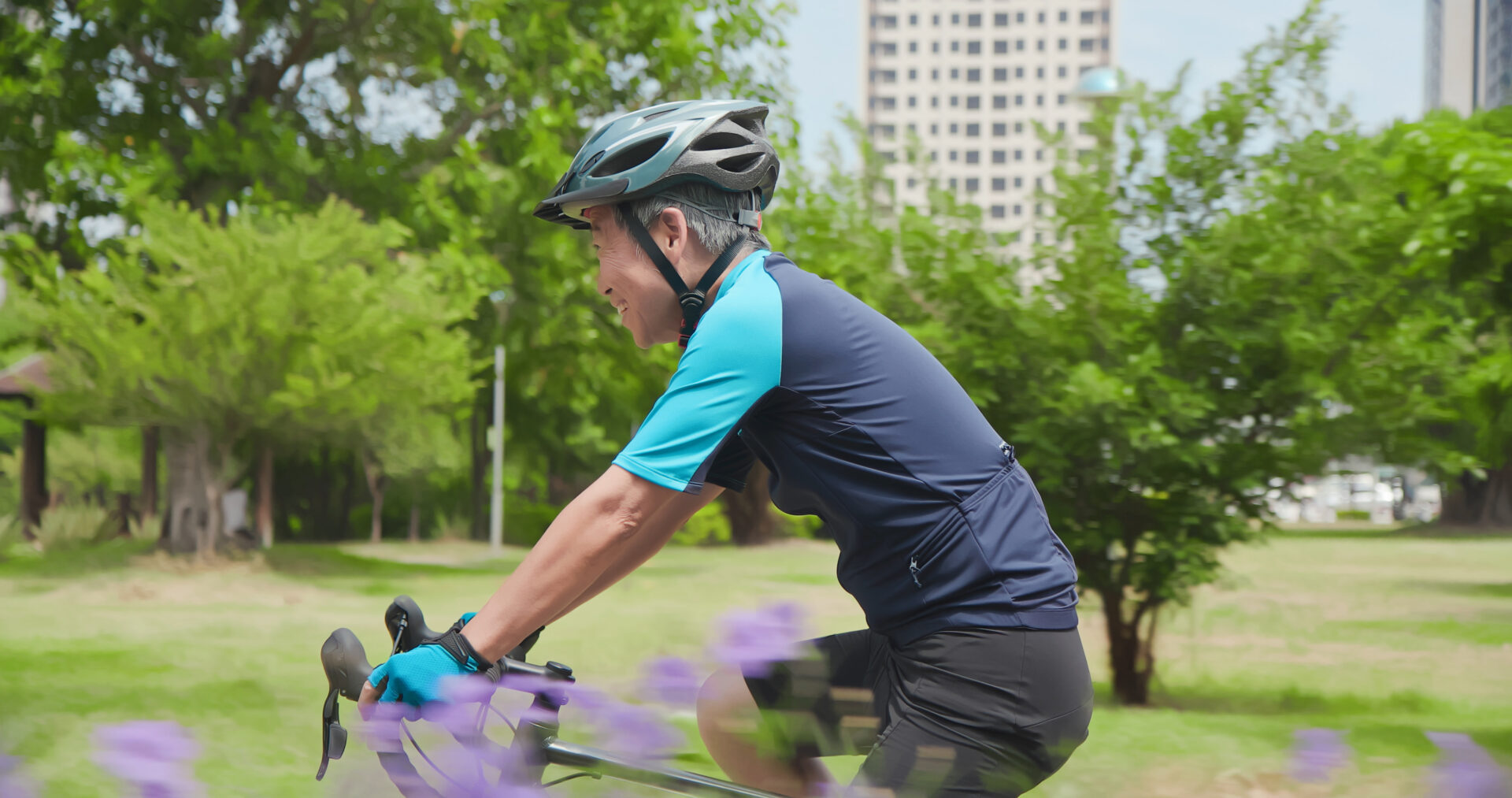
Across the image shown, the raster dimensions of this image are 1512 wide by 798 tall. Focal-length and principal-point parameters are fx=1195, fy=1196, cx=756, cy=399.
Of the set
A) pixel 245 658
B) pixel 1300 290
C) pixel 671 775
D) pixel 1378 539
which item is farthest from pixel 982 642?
pixel 1378 539

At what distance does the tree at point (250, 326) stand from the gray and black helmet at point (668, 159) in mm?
15898

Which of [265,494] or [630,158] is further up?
[630,158]

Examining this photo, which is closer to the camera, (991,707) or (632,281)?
(991,707)

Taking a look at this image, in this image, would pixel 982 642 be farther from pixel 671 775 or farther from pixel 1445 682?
pixel 1445 682

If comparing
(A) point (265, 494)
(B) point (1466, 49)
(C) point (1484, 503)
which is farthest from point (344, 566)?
(B) point (1466, 49)

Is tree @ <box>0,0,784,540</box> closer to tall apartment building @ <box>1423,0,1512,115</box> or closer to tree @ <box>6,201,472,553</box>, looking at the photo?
tree @ <box>6,201,472,553</box>

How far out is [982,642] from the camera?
6.78 feet

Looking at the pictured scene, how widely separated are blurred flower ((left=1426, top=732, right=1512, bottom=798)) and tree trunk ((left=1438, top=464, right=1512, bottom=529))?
45550mm

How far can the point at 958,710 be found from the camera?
2.03 metres

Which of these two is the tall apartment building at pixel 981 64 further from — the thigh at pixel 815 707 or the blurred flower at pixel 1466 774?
the blurred flower at pixel 1466 774

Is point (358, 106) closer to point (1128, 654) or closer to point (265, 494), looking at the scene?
point (265, 494)

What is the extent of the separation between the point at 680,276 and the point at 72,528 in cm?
2502

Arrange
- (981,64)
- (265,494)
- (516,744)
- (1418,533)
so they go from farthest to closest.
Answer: (981,64) < (1418,533) < (265,494) < (516,744)

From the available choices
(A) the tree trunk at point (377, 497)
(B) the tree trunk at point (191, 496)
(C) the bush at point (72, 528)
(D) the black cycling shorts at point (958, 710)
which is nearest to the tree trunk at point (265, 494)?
(C) the bush at point (72, 528)
